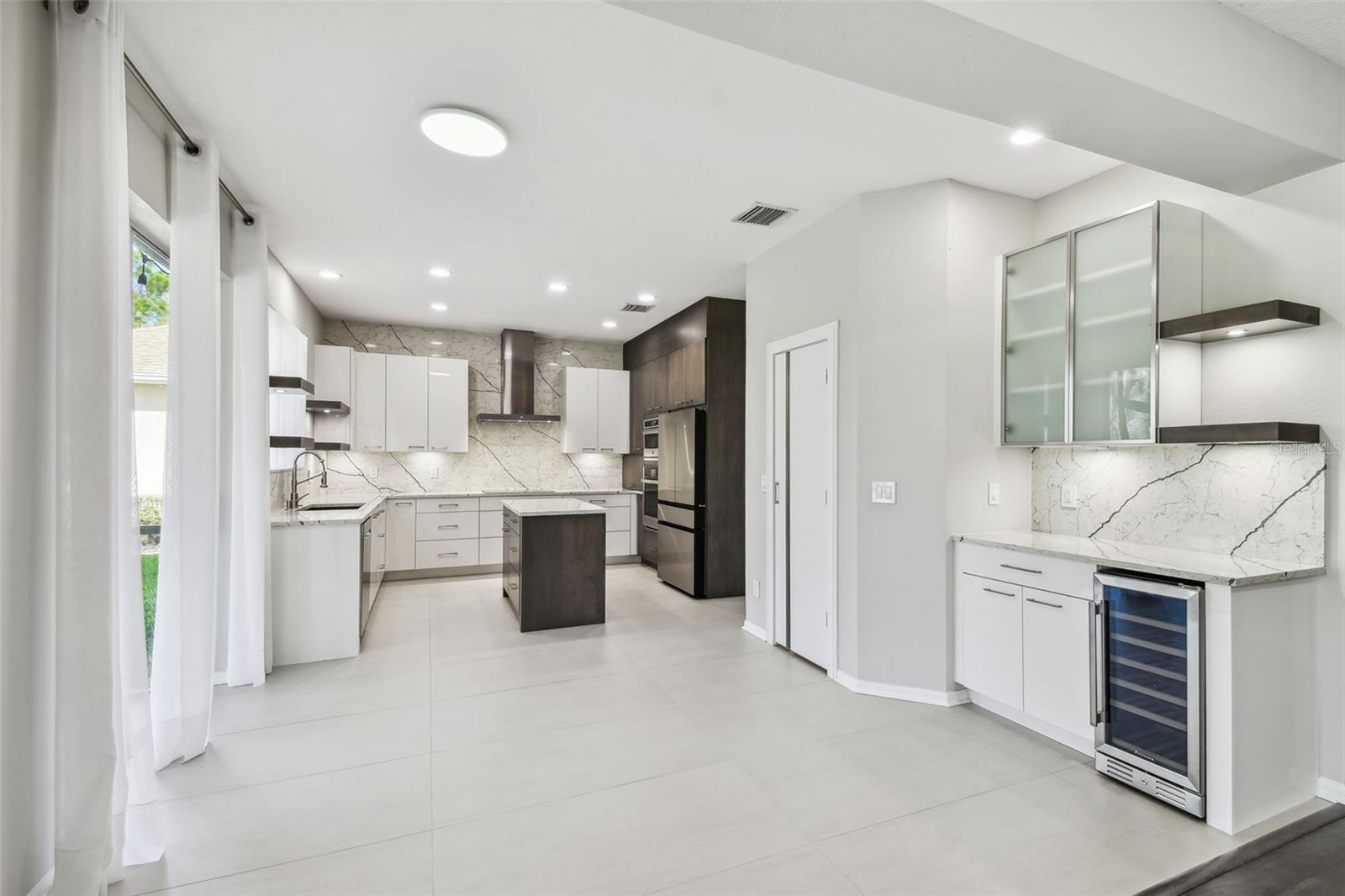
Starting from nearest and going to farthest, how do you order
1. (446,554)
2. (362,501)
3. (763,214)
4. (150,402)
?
(150,402), (763,214), (362,501), (446,554)

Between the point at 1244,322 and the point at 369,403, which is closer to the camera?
the point at 1244,322

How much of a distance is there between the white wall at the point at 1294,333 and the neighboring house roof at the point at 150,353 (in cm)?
478

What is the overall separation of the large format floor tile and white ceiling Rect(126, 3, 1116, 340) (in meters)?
2.55

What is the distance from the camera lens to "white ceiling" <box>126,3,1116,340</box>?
83.6 inches

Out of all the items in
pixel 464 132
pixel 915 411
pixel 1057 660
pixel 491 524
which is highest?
pixel 464 132

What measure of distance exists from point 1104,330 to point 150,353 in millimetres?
4530

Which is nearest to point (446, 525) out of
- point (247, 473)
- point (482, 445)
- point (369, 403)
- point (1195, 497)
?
point (482, 445)

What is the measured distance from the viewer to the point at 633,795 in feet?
7.71

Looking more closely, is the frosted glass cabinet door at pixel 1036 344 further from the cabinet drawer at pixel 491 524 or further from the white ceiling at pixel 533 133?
the cabinet drawer at pixel 491 524

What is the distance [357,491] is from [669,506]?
347 cm

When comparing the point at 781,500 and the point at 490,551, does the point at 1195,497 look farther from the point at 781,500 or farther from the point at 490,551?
the point at 490,551

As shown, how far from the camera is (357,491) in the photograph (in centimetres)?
662

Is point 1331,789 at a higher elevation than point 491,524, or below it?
below

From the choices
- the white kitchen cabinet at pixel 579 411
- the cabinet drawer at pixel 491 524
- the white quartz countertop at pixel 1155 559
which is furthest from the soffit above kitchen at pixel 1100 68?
the cabinet drawer at pixel 491 524
